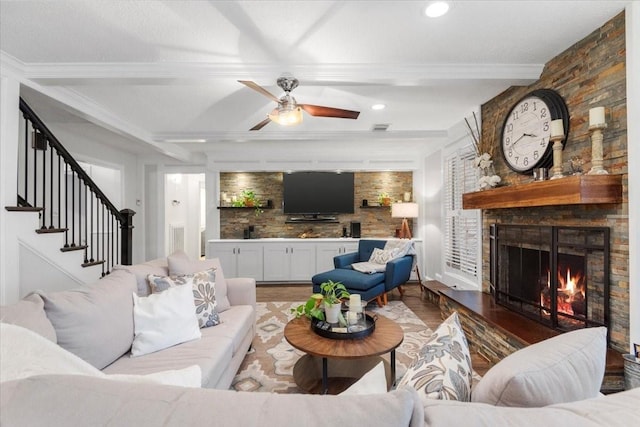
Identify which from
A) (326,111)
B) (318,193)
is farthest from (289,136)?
(318,193)

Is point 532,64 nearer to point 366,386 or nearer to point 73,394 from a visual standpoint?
point 366,386

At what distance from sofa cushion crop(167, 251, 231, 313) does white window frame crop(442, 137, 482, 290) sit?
112 inches

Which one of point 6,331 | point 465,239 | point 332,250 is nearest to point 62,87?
point 6,331

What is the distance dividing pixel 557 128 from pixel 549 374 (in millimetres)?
2159

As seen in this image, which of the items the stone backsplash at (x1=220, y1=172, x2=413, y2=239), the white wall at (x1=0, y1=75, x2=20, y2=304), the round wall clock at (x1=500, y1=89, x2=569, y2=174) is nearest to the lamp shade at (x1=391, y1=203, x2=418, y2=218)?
the stone backsplash at (x1=220, y1=172, x2=413, y2=239)

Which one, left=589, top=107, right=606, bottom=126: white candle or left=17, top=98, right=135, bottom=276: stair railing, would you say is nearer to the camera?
left=589, top=107, right=606, bottom=126: white candle

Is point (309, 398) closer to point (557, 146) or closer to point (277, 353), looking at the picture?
point (277, 353)

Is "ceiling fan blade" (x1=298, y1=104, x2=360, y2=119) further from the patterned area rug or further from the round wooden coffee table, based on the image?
the patterned area rug

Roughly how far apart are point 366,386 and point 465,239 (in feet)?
11.9

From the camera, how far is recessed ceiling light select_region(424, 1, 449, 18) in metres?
1.74

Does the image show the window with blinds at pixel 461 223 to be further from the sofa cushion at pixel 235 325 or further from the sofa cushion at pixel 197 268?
the sofa cushion at pixel 197 268

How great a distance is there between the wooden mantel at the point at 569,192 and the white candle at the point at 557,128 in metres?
0.38

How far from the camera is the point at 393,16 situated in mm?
1875

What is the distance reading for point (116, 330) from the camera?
5.53 feet
